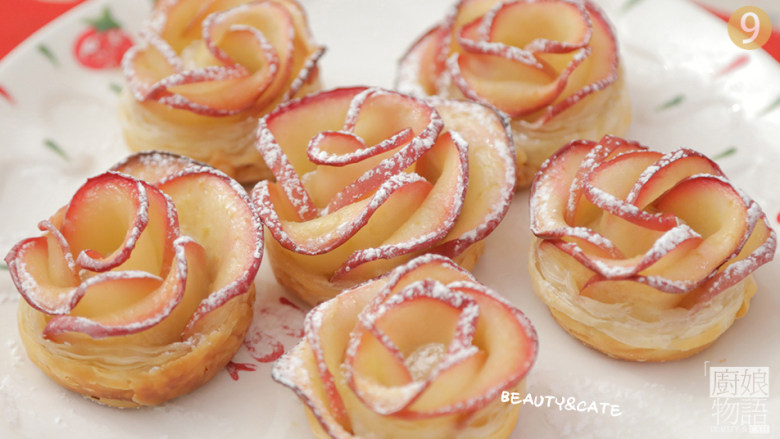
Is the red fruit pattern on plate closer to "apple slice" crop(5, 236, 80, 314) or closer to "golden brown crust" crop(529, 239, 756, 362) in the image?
"apple slice" crop(5, 236, 80, 314)

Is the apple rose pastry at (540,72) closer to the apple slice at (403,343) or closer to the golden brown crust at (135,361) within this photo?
the apple slice at (403,343)

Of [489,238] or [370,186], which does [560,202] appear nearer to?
[489,238]

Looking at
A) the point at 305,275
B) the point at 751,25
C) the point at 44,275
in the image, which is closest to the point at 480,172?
the point at 305,275

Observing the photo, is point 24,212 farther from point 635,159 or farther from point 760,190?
point 760,190

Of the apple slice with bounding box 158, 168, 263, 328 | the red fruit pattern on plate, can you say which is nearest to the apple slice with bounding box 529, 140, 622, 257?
the apple slice with bounding box 158, 168, 263, 328

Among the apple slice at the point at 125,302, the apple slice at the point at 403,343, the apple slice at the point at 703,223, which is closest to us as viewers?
the apple slice at the point at 403,343

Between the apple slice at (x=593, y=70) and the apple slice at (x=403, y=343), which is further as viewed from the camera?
the apple slice at (x=593, y=70)

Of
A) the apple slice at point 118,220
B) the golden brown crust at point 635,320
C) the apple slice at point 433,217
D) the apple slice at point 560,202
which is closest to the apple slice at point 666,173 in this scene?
the apple slice at point 560,202
